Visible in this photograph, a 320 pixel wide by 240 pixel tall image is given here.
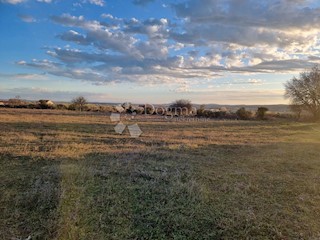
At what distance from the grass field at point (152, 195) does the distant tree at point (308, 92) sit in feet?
111

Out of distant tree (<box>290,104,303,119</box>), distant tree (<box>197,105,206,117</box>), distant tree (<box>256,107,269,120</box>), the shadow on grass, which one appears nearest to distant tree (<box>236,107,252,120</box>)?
distant tree (<box>256,107,269,120</box>)

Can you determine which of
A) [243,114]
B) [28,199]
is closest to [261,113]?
[243,114]

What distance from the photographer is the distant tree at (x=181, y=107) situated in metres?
40.9

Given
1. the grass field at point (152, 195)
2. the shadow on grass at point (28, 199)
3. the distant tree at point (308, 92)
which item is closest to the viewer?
the shadow on grass at point (28, 199)

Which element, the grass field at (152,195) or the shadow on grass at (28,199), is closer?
the shadow on grass at (28,199)

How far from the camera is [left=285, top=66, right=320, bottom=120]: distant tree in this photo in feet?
131

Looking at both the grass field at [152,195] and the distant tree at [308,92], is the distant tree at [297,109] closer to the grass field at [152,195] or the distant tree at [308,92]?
the distant tree at [308,92]

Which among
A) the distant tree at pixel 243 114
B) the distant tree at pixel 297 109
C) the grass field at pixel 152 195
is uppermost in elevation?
the distant tree at pixel 297 109

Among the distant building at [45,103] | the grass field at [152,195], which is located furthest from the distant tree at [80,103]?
the grass field at [152,195]

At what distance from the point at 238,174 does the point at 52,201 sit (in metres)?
4.95

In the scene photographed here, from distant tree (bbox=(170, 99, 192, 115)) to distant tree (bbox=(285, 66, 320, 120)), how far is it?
15.0 m

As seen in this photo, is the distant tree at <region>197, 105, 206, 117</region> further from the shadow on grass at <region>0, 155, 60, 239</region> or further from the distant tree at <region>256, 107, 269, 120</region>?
the shadow on grass at <region>0, 155, 60, 239</region>

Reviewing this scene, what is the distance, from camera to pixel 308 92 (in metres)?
40.7

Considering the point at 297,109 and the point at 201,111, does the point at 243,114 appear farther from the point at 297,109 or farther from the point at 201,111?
the point at 297,109
